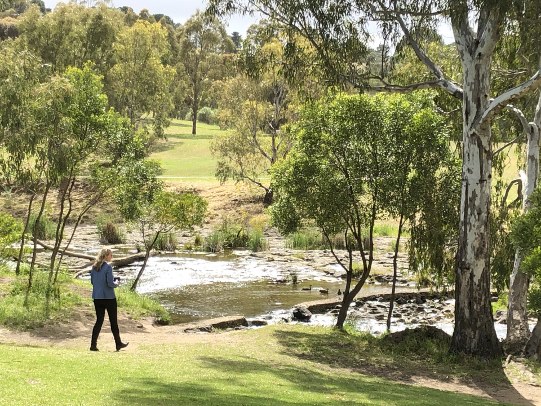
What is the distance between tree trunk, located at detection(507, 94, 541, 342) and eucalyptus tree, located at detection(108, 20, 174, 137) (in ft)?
138

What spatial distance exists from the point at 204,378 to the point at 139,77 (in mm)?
47875

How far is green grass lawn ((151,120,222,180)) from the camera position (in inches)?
2183

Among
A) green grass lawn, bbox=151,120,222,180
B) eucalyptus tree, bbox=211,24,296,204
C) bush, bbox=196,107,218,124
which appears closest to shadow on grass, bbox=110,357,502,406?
eucalyptus tree, bbox=211,24,296,204

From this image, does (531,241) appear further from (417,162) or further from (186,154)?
(186,154)

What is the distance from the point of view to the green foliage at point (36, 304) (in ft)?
55.1

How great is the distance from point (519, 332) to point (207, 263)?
1781 centimetres

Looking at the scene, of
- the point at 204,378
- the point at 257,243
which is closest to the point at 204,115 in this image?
the point at 257,243

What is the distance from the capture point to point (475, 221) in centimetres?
1528

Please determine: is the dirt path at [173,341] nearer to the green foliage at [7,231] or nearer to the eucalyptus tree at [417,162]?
the green foliage at [7,231]

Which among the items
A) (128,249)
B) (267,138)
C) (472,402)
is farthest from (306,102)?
(267,138)

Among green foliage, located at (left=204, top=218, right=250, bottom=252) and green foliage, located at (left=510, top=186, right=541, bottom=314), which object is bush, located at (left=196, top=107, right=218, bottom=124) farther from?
green foliage, located at (left=510, top=186, right=541, bottom=314)

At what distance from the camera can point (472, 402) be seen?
1148cm

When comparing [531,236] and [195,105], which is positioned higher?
[195,105]

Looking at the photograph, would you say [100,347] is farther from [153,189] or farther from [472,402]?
[153,189]
